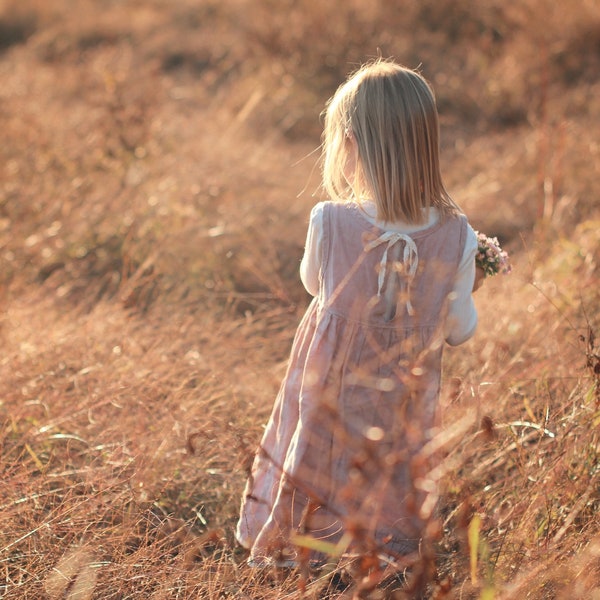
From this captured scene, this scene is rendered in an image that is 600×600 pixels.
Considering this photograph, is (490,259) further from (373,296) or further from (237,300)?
(237,300)

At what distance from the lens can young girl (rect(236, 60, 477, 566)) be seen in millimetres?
1863

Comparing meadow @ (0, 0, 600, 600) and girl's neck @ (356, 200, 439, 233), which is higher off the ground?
girl's neck @ (356, 200, 439, 233)

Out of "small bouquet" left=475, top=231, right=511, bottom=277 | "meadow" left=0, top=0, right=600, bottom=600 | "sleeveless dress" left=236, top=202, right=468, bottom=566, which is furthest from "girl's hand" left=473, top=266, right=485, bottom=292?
"meadow" left=0, top=0, right=600, bottom=600

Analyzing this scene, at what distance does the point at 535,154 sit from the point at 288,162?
1754 mm

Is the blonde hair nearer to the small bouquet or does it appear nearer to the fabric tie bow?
the fabric tie bow

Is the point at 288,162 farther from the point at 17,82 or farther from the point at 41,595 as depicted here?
the point at 41,595

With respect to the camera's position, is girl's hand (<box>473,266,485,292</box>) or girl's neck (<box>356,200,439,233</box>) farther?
girl's hand (<box>473,266,485,292</box>)

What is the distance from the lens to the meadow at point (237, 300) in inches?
77.3

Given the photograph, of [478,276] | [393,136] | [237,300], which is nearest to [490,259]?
[478,276]

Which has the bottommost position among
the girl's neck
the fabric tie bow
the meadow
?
the meadow

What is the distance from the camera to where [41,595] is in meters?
1.89

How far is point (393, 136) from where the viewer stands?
6.09ft

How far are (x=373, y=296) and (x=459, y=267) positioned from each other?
0.23m

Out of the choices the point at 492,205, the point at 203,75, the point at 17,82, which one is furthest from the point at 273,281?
the point at 203,75
